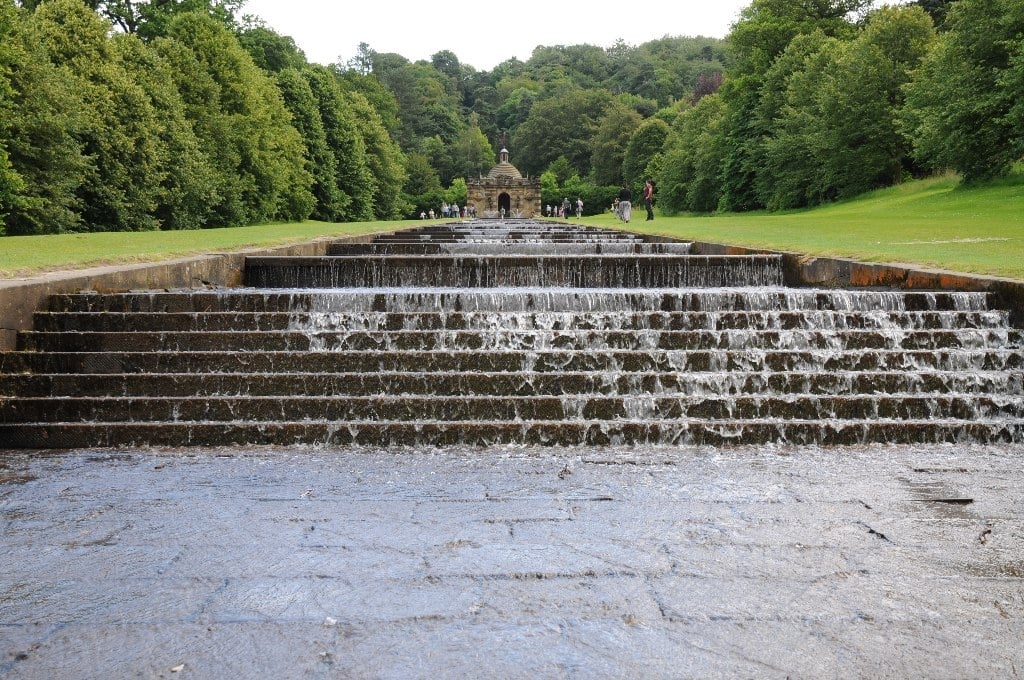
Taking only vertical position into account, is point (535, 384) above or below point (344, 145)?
below

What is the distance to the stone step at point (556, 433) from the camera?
6.50 metres

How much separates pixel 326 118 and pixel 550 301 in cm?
4893

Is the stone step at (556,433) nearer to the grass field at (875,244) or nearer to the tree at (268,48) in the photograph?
the grass field at (875,244)

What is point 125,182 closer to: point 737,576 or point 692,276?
point 692,276

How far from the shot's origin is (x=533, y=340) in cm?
787

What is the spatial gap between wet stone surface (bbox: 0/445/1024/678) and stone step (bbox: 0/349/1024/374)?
1.79m

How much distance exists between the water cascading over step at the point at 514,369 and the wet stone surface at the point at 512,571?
2.83 feet

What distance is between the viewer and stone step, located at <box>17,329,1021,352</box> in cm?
762

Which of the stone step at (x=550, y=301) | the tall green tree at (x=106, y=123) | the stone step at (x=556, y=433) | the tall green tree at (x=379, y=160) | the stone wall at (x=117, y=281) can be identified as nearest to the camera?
the stone step at (x=556, y=433)

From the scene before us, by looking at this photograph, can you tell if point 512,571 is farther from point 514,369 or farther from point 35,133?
point 35,133

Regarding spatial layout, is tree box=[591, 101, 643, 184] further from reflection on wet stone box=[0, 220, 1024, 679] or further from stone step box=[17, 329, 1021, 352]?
reflection on wet stone box=[0, 220, 1024, 679]

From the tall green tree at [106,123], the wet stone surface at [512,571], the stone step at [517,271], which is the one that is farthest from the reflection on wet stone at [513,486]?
the tall green tree at [106,123]

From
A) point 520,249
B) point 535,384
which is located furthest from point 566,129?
point 535,384

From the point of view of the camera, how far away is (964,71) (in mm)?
28734
